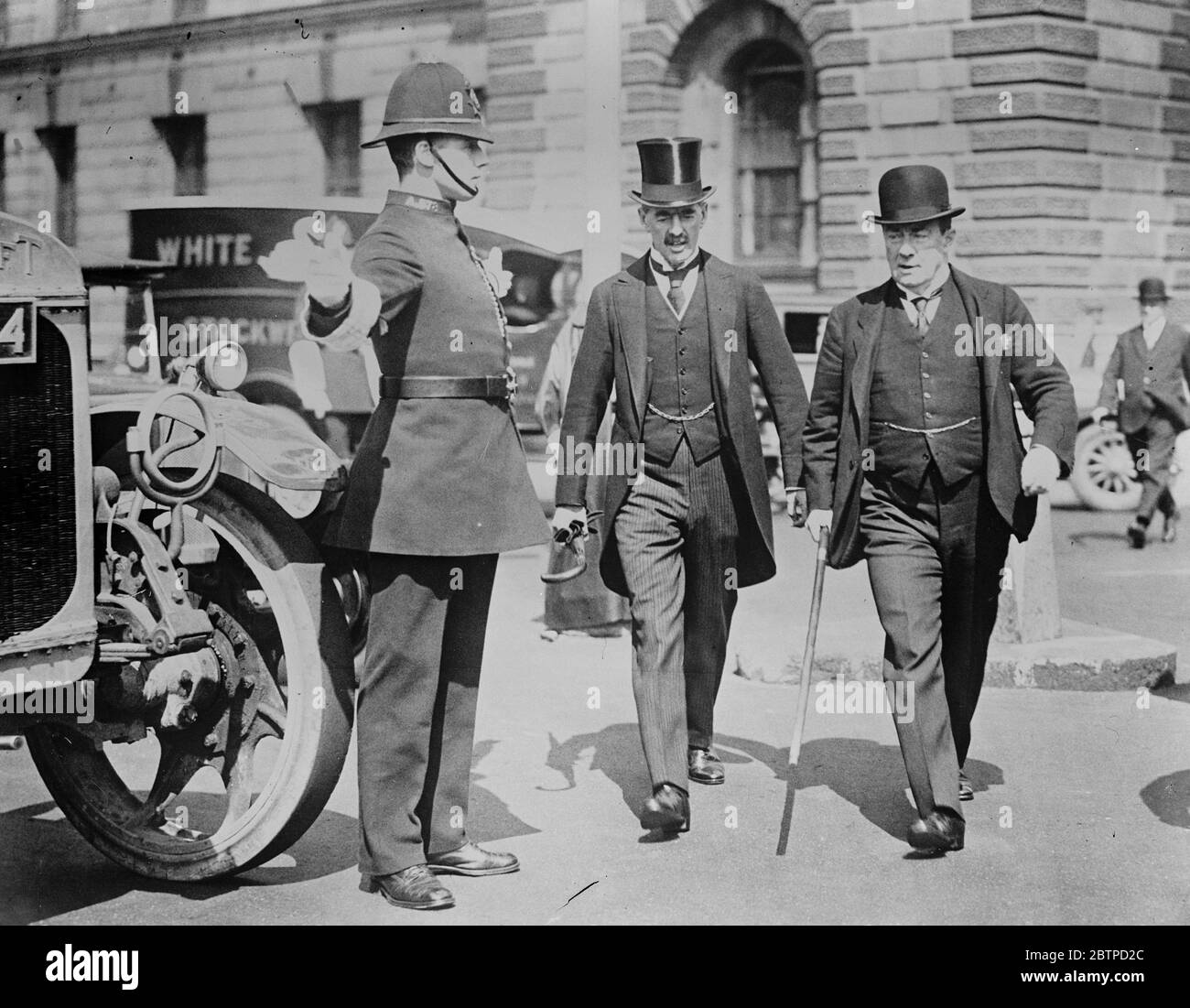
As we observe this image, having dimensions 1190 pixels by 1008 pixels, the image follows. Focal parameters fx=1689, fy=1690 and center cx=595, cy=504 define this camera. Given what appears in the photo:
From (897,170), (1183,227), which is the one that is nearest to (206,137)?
(1183,227)

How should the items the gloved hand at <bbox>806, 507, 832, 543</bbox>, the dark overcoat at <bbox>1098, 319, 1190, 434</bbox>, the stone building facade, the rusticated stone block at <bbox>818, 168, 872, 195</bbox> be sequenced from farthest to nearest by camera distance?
the rusticated stone block at <bbox>818, 168, 872, 195</bbox>, the stone building facade, the dark overcoat at <bbox>1098, 319, 1190, 434</bbox>, the gloved hand at <bbox>806, 507, 832, 543</bbox>

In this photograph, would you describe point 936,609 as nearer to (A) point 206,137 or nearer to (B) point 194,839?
(B) point 194,839

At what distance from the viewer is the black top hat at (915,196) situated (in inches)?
191

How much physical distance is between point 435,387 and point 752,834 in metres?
1.60

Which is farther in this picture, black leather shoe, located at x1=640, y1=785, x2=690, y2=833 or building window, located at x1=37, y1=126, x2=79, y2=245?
building window, located at x1=37, y1=126, x2=79, y2=245

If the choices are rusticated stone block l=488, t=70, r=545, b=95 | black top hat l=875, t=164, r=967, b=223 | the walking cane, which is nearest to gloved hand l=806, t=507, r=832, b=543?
the walking cane

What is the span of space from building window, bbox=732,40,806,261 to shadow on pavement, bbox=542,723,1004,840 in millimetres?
9767

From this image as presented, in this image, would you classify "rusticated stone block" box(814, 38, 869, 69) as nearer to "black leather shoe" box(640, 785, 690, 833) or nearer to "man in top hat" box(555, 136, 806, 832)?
"man in top hat" box(555, 136, 806, 832)

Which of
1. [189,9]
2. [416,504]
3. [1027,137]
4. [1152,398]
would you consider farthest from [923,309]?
[1027,137]

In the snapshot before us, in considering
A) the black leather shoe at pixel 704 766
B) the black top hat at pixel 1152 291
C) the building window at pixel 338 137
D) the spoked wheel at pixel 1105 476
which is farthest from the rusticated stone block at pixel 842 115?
the black leather shoe at pixel 704 766

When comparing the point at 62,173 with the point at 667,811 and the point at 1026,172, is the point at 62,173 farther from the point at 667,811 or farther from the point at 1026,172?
the point at 1026,172

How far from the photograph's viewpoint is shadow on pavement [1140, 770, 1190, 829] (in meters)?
4.92

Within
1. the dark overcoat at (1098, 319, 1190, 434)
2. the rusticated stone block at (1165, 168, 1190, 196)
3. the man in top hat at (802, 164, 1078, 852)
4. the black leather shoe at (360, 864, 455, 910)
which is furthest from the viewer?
the rusticated stone block at (1165, 168, 1190, 196)

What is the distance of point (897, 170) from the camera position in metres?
4.92
